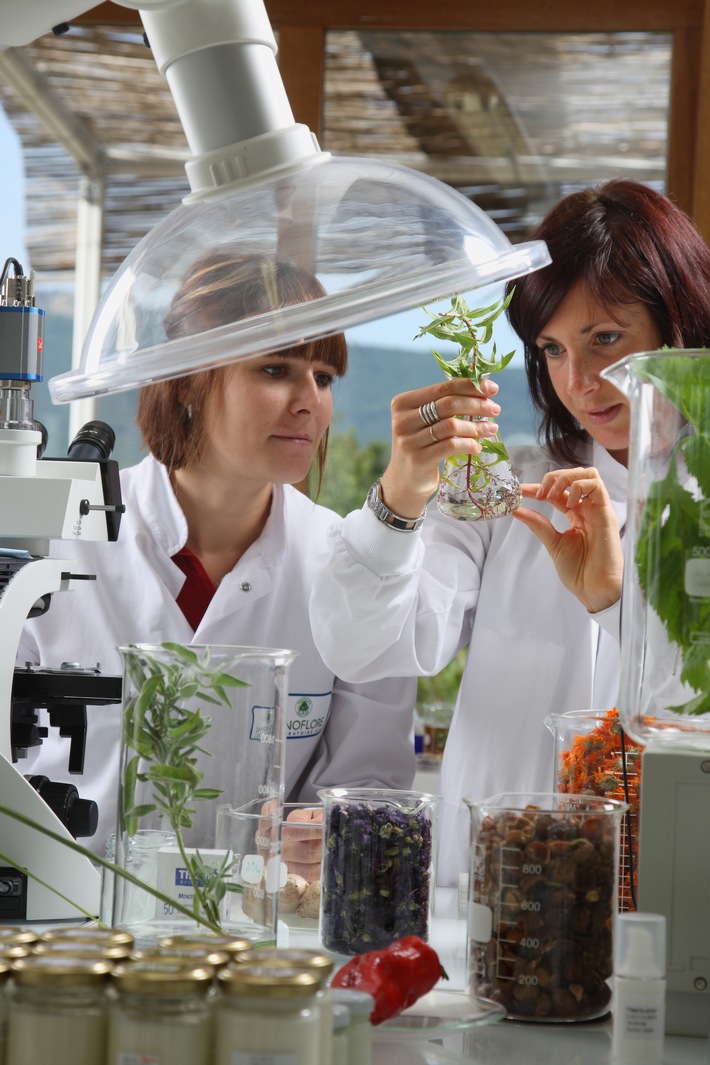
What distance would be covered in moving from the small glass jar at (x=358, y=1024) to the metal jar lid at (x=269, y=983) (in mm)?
77

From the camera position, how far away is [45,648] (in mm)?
1826

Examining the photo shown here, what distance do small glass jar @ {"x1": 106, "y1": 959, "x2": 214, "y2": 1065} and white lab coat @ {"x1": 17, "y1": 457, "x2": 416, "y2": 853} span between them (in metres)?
1.02

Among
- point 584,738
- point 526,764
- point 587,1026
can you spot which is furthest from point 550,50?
point 587,1026

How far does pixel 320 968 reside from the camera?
2.28ft

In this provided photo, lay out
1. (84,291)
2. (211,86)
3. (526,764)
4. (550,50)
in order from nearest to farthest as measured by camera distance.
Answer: (211,86), (526,764), (550,50), (84,291)

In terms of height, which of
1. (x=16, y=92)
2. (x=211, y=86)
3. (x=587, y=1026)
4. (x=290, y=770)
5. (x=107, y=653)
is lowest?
(x=587, y=1026)

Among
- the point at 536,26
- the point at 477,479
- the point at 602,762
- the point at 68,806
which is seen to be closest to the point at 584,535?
the point at 477,479

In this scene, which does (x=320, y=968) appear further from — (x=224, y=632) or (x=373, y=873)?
(x=224, y=632)

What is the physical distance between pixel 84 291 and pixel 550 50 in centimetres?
123

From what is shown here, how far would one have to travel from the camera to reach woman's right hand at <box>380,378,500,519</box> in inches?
55.6

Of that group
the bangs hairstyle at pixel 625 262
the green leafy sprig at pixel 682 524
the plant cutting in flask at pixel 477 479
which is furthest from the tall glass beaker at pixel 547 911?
the bangs hairstyle at pixel 625 262

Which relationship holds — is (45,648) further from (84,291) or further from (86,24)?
(86,24)

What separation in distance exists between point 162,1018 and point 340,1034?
13 centimetres

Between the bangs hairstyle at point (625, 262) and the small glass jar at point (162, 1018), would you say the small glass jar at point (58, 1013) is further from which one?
the bangs hairstyle at point (625, 262)
